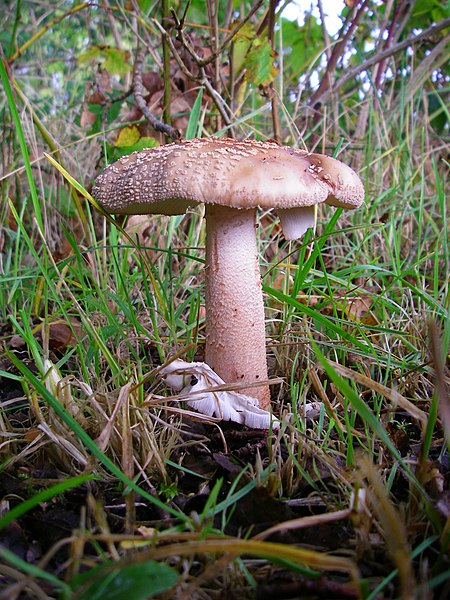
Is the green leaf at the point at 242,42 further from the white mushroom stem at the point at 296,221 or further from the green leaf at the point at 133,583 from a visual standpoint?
the green leaf at the point at 133,583

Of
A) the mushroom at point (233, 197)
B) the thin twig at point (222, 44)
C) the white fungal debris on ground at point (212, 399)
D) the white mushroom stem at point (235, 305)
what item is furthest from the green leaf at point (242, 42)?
the white fungal debris on ground at point (212, 399)

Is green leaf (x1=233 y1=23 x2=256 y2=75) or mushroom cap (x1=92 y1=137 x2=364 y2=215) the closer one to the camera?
mushroom cap (x1=92 y1=137 x2=364 y2=215)

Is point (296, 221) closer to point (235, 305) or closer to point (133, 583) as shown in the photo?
point (235, 305)

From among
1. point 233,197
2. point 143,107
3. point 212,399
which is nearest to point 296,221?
point 233,197

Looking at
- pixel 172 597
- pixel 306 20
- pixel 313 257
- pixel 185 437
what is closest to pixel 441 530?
pixel 172 597

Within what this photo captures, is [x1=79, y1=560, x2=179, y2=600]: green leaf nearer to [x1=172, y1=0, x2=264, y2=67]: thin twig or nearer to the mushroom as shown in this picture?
the mushroom

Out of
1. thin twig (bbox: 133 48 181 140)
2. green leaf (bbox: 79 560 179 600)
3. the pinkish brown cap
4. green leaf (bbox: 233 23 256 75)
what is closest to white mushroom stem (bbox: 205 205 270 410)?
the pinkish brown cap
